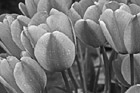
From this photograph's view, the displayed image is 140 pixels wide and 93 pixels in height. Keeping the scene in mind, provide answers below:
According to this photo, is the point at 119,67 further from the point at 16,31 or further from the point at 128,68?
the point at 16,31

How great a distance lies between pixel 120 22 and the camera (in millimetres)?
498

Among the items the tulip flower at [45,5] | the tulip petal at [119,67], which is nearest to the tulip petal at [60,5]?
the tulip flower at [45,5]

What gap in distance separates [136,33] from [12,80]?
6.5 inches

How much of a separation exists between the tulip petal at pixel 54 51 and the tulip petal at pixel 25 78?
2cm

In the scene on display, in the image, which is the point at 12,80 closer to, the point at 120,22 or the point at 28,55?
the point at 28,55

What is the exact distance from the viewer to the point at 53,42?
490 millimetres

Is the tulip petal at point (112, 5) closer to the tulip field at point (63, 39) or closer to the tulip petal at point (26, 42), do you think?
the tulip field at point (63, 39)

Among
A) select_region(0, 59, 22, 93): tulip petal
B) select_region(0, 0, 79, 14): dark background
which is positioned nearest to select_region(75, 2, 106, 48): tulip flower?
select_region(0, 59, 22, 93): tulip petal

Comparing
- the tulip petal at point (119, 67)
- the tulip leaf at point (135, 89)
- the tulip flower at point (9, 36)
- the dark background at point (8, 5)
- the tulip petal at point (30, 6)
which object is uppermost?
the tulip petal at point (30, 6)

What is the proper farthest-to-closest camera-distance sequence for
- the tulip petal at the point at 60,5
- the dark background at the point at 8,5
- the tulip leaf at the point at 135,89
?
the dark background at the point at 8,5 < the tulip petal at the point at 60,5 < the tulip leaf at the point at 135,89

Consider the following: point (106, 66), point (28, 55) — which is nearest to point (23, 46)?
point (28, 55)

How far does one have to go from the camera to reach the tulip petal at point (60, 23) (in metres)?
0.50

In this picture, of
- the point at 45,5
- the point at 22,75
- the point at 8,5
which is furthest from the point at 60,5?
the point at 8,5

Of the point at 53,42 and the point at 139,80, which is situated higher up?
the point at 53,42
